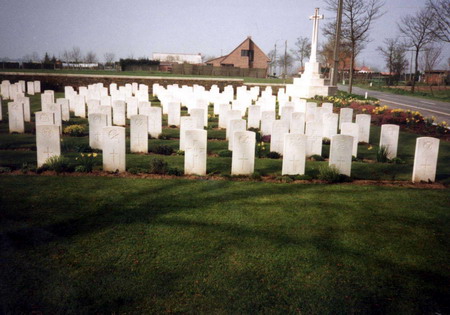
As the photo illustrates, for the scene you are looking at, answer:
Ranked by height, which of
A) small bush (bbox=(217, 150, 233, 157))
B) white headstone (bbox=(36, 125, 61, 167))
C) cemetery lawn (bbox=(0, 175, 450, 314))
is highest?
white headstone (bbox=(36, 125, 61, 167))

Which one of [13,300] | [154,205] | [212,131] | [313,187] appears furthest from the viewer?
[212,131]

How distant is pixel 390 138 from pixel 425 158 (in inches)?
78.4

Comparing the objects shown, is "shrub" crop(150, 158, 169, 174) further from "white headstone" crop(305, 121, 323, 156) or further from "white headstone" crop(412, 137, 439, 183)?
"white headstone" crop(412, 137, 439, 183)

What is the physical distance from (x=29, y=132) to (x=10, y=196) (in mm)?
6818

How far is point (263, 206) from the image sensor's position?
5.96 m

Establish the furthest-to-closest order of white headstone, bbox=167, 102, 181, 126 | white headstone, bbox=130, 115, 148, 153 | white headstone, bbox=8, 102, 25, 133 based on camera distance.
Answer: white headstone, bbox=167, 102, 181, 126 → white headstone, bbox=8, 102, 25, 133 → white headstone, bbox=130, 115, 148, 153

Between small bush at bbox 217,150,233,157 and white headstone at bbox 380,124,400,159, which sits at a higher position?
white headstone at bbox 380,124,400,159

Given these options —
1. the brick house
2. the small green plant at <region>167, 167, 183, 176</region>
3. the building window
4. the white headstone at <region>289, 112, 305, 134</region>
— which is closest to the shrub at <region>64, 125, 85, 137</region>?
the small green plant at <region>167, 167, 183, 176</region>

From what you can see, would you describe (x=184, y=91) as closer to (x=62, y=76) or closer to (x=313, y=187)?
(x=62, y=76)

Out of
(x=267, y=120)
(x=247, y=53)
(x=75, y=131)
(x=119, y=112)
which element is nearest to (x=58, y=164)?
(x=75, y=131)

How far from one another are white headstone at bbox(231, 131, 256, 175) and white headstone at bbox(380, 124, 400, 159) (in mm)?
3899

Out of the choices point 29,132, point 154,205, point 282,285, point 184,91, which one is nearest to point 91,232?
point 154,205

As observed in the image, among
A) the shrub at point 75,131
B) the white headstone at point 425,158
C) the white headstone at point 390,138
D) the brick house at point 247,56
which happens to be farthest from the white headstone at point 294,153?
the brick house at point 247,56

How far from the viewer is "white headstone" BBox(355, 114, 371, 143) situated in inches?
433
